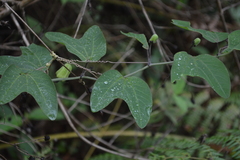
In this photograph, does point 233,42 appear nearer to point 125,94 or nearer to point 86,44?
point 125,94

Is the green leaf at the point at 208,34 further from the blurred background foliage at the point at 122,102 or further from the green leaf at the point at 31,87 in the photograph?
the blurred background foliage at the point at 122,102

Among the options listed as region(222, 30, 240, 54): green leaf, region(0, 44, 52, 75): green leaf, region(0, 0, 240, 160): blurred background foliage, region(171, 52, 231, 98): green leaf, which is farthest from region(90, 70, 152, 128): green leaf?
region(0, 0, 240, 160): blurred background foliage

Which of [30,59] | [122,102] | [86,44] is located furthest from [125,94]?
[122,102]

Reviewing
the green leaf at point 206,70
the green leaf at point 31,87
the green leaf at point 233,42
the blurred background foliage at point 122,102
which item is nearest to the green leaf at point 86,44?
the green leaf at point 31,87

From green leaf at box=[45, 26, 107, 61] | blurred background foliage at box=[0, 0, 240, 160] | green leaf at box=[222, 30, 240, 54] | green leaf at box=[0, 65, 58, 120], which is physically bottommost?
blurred background foliage at box=[0, 0, 240, 160]

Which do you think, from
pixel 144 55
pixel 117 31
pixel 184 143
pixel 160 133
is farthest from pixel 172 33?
pixel 184 143

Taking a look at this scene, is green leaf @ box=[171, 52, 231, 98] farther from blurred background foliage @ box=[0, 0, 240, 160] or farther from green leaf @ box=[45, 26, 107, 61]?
blurred background foliage @ box=[0, 0, 240, 160]

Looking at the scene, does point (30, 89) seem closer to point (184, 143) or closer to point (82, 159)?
point (184, 143)
